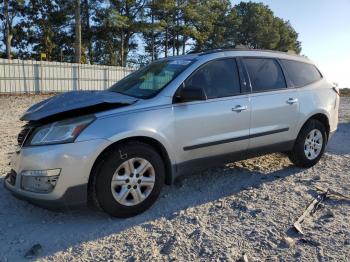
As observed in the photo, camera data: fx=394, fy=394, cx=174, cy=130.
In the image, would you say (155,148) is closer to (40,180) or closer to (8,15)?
(40,180)

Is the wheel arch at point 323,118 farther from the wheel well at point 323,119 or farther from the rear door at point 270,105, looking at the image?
the rear door at point 270,105

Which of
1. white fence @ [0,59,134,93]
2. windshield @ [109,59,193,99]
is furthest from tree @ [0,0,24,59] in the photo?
windshield @ [109,59,193,99]

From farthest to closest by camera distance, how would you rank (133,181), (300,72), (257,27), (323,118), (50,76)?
(257,27) < (50,76) < (323,118) < (300,72) < (133,181)

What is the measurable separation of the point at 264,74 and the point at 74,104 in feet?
8.57

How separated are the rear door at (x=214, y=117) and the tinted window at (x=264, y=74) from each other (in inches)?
10.3

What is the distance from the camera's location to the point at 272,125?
204 inches

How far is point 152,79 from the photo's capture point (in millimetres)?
4711

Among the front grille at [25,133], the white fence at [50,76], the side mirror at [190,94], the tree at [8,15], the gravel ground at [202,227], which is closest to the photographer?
the gravel ground at [202,227]

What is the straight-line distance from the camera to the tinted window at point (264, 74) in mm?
5074

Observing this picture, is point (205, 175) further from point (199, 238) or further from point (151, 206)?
point (199, 238)

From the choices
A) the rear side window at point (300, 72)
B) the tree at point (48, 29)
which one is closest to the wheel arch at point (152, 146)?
the rear side window at point (300, 72)

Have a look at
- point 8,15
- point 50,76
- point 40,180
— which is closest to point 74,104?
point 40,180

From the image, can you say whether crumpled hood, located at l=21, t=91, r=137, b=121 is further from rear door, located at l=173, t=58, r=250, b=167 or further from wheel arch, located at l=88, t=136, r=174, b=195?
rear door, located at l=173, t=58, r=250, b=167

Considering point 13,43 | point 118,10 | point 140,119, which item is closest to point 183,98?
point 140,119
